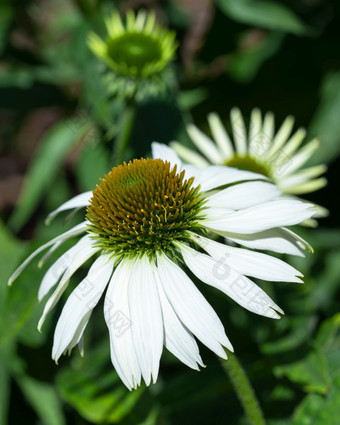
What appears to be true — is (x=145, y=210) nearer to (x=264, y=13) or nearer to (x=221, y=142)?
(x=221, y=142)

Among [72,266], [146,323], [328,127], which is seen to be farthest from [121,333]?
[328,127]

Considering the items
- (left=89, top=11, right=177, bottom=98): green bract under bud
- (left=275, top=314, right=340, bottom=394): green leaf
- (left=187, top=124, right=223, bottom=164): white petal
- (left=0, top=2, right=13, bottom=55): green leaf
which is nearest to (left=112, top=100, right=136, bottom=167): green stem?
(left=89, top=11, right=177, bottom=98): green bract under bud

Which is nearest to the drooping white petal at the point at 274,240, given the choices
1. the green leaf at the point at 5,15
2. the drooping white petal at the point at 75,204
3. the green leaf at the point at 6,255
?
the drooping white petal at the point at 75,204

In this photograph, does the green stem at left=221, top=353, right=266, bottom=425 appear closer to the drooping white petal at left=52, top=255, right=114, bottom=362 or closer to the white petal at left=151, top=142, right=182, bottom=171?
the drooping white petal at left=52, top=255, right=114, bottom=362

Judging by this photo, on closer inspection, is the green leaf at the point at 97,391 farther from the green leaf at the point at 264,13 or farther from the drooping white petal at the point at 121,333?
the green leaf at the point at 264,13

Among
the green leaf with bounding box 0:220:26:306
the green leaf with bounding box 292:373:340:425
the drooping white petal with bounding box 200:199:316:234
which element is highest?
the green leaf with bounding box 0:220:26:306

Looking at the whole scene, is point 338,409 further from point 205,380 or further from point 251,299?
point 251,299

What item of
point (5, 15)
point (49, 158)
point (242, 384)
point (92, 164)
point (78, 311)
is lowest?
point (242, 384)
